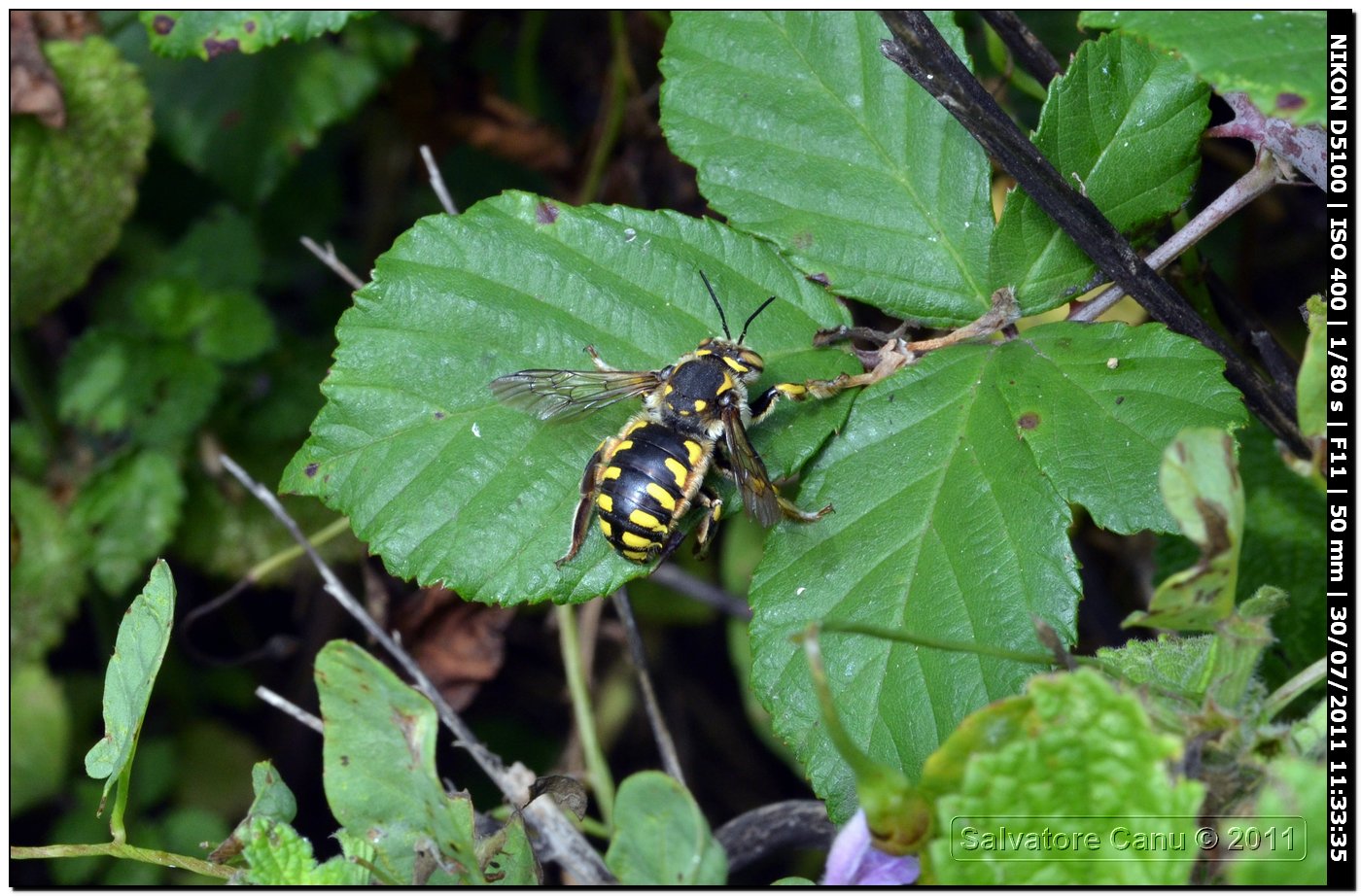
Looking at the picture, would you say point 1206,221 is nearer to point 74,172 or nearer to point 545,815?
point 545,815

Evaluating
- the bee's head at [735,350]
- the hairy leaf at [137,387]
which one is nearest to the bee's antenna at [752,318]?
the bee's head at [735,350]

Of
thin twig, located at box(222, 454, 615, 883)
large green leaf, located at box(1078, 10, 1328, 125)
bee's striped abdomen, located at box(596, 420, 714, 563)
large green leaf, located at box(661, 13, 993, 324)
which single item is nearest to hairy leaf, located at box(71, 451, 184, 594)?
thin twig, located at box(222, 454, 615, 883)

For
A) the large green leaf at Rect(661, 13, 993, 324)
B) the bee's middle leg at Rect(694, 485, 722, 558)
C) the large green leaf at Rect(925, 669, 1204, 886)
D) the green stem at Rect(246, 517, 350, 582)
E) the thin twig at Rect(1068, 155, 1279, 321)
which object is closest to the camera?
the large green leaf at Rect(925, 669, 1204, 886)

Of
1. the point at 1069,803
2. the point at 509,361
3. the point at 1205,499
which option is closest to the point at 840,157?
the point at 509,361

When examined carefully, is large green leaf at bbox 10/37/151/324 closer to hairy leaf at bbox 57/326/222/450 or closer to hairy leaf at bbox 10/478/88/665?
hairy leaf at bbox 57/326/222/450

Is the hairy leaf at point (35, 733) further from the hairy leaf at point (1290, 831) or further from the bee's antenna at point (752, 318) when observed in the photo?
the hairy leaf at point (1290, 831)

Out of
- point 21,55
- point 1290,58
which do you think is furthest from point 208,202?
point 1290,58

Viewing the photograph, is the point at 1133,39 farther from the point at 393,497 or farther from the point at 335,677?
the point at 335,677
